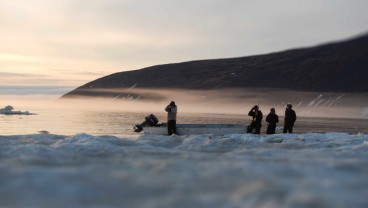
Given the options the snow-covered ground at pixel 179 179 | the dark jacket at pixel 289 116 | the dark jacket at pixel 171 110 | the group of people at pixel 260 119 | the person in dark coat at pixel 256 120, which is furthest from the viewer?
the dark jacket at pixel 171 110

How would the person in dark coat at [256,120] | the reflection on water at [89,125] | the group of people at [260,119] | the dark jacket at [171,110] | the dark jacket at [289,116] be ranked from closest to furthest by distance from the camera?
the group of people at [260,119] < the dark jacket at [289,116] < the person in dark coat at [256,120] < the dark jacket at [171,110] < the reflection on water at [89,125]

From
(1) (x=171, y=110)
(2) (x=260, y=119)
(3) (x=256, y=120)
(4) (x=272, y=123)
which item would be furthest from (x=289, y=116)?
(1) (x=171, y=110)

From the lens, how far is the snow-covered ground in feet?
31.7

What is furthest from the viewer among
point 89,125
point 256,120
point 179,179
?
point 89,125

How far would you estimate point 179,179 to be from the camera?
1109 centimetres

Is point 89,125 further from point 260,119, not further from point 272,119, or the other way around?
point 272,119

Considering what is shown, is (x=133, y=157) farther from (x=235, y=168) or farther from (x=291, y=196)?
(x=291, y=196)

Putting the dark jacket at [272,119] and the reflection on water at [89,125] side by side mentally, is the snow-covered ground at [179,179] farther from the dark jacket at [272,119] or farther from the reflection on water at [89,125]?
the reflection on water at [89,125]

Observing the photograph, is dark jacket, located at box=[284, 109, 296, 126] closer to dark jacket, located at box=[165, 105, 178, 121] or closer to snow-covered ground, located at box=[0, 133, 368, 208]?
dark jacket, located at box=[165, 105, 178, 121]

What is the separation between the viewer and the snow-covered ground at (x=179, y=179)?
9664 mm

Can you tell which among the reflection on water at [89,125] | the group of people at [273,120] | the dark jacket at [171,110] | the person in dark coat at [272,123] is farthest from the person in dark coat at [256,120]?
the reflection on water at [89,125]

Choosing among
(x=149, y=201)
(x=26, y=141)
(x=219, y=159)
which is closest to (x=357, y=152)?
(x=219, y=159)

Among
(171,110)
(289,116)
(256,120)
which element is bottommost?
(256,120)

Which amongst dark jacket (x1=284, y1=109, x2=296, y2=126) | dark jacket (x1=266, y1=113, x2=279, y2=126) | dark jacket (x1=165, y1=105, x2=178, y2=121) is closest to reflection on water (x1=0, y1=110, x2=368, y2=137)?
dark jacket (x1=165, y1=105, x2=178, y2=121)
